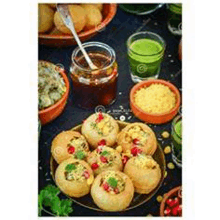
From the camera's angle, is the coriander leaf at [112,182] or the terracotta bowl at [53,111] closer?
the coriander leaf at [112,182]

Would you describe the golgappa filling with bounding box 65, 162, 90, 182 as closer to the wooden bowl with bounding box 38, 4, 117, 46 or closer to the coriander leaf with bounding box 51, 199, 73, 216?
the coriander leaf with bounding box 51, 199, 73, 216

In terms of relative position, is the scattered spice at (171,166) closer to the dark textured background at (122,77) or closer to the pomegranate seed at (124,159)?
the dark textured background at (122,77)

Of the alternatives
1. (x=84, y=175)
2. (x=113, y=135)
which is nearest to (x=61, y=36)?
(x=113, y=135)

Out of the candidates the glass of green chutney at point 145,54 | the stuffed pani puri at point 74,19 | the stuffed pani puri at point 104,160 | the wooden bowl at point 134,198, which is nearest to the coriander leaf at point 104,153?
the stuffed pani puri at point 104,160

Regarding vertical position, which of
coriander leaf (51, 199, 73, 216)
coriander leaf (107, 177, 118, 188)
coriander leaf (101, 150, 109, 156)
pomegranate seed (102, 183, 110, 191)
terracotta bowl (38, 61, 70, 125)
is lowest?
coriander leaf (51, 199, 73, 216)

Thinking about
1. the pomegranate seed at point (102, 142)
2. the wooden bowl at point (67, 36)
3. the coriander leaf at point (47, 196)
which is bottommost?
the coriander leaf at point (47, 196)

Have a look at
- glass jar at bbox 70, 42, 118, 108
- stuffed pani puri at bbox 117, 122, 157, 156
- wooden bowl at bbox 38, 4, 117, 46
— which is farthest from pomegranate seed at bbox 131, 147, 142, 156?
wooden bowl at bbox 38, 4, 117, 46
